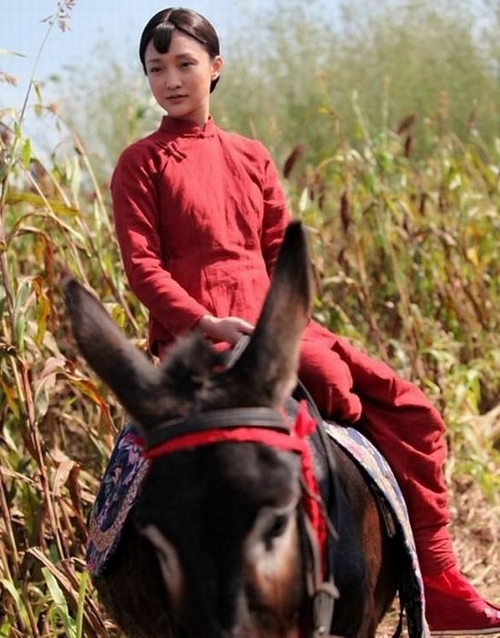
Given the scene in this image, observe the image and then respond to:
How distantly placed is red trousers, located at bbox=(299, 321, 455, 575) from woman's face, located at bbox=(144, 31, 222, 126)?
2.28 ft

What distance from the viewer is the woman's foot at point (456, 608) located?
3828mm

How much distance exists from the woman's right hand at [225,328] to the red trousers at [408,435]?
0.39 metres

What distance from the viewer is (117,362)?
256 cm

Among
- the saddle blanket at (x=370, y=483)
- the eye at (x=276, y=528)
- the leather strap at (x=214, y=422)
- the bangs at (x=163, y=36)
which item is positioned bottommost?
the saddle blanket at (x=370, y=483)

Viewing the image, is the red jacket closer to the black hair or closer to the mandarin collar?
the mandarin collar

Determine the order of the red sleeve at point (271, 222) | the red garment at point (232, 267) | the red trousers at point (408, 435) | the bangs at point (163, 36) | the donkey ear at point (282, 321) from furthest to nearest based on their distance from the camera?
the red sleeve at point (271, 222) < the red trousers at point (408, 435) < the bangs at point (163, 36) < the red garment at point (232, 267) < the donkey ear at point (282, 321)

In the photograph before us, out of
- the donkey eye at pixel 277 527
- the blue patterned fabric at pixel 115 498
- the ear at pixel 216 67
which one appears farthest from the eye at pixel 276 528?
the ear at pixel 216 67

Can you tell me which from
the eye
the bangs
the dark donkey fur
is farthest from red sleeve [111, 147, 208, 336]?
the eye

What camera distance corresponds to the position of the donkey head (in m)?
2.37

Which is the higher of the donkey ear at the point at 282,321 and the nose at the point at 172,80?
the nose at the point at 172,80

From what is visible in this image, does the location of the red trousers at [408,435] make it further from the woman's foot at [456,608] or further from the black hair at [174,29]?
the black hair at [174,29]

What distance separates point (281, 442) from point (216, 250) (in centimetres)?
107

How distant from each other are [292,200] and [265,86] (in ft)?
28.6

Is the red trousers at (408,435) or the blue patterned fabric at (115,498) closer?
the blue patterned fabric at (115,498)
